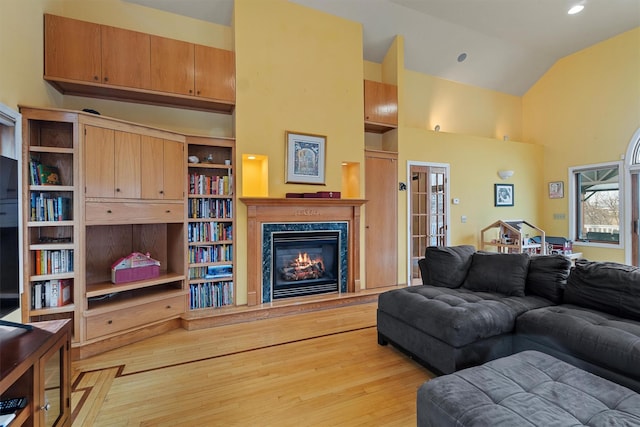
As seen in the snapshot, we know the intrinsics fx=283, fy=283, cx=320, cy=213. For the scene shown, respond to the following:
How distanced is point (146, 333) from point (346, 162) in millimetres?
3164

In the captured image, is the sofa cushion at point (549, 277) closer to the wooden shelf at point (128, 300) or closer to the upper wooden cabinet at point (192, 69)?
the wooden shelf at point (128, 300)

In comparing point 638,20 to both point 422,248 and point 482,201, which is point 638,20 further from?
point 422,248

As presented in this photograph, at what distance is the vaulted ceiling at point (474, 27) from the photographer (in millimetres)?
3963

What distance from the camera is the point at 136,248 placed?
10.7 feet

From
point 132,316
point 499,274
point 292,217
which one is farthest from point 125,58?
point 499,274

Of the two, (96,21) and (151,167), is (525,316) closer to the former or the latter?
(151,167)

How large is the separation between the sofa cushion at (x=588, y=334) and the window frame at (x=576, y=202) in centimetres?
419

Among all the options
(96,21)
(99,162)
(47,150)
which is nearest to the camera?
(47,150)

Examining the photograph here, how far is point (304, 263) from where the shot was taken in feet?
12.7

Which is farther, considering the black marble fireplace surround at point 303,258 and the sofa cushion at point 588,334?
the black marble fireplace surround at point 303,258

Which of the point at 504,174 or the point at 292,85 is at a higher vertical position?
the point at 292,85

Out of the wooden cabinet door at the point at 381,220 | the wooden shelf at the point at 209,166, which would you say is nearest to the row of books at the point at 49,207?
the wooden shelf at the point at 209,166

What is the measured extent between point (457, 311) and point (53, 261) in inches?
131

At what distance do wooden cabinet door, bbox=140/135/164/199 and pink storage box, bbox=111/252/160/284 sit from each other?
66 cm
